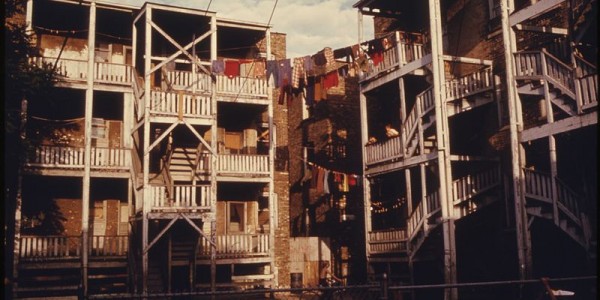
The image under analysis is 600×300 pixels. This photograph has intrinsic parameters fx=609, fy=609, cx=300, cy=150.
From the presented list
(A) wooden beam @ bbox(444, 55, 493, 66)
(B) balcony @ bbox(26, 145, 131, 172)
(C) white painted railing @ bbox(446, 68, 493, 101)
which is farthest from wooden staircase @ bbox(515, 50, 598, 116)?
(B) balcony @ bbox(26, 145, 131, 172)

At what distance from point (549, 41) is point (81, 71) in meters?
17.7

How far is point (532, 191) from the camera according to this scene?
18.5 m

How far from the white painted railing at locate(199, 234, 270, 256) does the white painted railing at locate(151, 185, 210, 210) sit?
196 cm

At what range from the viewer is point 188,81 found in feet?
83.5

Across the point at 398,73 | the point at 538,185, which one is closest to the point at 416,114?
the point at 398,73

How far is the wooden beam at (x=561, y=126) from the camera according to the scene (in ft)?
54.5

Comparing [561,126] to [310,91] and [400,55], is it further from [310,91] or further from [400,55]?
[310,91]

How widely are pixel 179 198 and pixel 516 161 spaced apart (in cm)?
1221

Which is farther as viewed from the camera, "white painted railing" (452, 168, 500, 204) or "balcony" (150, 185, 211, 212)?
"balcony" (150, 185, 211, 212)

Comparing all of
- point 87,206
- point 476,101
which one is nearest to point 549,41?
point 476,101

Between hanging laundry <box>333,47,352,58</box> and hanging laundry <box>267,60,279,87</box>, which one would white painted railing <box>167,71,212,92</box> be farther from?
hanging laundry <box>333,47,352,58</box>

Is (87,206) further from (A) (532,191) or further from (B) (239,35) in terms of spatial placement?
(A) (532,191)

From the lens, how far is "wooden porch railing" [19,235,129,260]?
22375 millimetres

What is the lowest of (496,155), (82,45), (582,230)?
(582,230)
